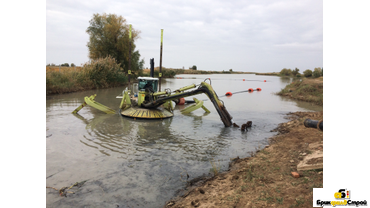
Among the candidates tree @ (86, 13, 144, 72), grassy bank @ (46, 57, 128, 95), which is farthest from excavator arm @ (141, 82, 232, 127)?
tree @ (86, 13, 144, 72)

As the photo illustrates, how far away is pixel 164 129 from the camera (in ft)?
31.7

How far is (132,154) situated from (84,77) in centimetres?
2059

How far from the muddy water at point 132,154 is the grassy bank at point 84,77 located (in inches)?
383

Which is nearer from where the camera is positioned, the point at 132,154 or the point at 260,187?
the point at 260,187

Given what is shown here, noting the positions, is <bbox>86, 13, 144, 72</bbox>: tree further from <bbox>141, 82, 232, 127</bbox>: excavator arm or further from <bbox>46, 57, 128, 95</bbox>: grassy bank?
<bbox>141, 82, 232, 127</bbox>: excavator arm

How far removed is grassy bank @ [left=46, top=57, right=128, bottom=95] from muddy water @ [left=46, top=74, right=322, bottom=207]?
973 cm

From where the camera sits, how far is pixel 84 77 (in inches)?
955
